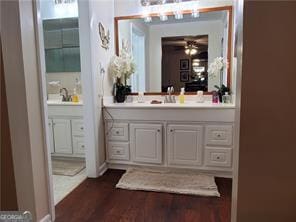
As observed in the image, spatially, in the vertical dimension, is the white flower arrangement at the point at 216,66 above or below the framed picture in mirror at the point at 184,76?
above

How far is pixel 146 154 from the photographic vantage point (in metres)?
2.95

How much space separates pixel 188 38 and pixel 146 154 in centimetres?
165

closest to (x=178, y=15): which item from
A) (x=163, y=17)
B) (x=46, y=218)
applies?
(x=163, y=17)

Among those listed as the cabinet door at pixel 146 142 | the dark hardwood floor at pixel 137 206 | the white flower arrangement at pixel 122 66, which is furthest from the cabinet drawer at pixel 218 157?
the white flower arrangement at pixel 122 66

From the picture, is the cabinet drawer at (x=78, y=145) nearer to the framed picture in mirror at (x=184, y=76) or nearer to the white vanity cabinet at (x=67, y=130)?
the white vanity cabinet at (x=67, y=130)

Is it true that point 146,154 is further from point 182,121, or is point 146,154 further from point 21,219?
point 21,219

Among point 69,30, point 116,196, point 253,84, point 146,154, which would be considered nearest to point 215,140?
point 146,154

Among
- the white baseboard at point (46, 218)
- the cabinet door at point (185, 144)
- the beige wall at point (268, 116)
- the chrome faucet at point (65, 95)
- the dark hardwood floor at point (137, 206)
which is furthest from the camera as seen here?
the chrome faucet at point (65, 95)

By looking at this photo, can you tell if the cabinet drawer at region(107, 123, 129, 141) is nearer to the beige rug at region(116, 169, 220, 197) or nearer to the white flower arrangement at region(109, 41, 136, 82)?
the beige rug at region(116, 169, 220, 197)

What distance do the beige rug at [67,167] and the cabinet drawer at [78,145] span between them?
0.55 ft

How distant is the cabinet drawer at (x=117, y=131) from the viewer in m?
2.97

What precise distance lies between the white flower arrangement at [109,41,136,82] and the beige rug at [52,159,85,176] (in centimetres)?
133

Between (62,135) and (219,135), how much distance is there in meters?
2.15

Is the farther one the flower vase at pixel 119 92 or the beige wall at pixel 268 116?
the flower vase at pixel 119 92
